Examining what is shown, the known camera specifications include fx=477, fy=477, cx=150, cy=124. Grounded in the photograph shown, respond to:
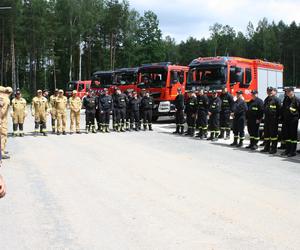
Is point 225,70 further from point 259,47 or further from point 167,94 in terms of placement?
point 259,47

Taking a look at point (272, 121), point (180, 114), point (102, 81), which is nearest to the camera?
point (272, 121)

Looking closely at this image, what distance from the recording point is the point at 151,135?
17.8m

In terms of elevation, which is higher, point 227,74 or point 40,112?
point 227,74

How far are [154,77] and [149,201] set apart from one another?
1744 cm

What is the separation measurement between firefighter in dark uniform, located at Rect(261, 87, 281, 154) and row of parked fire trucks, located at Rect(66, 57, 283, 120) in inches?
239

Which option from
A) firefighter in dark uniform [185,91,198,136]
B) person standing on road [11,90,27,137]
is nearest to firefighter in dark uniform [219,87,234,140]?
→ firefighter in dark uniform [185,91,198,136]

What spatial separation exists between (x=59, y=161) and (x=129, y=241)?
6173mm

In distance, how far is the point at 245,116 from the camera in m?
14.7

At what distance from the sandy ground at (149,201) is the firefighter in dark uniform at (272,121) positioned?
1.79 ft

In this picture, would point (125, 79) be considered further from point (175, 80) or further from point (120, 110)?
point (120, 110)

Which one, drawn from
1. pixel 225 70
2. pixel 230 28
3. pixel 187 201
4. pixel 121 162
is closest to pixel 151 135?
pixel 225 70

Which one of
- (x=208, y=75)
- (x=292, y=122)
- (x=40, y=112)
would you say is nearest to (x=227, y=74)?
(x=208, y=75)

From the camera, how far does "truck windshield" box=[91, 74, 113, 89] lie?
3095 centimetres

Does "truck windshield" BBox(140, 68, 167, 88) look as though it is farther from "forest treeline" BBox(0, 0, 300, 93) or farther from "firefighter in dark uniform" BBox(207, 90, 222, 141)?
"forest treeline" BBox(0, 0, 300, 93)
